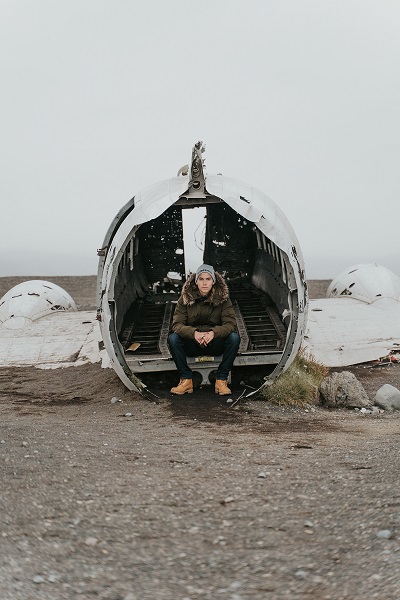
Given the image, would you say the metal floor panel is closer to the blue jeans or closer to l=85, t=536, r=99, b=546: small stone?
the blue jeans

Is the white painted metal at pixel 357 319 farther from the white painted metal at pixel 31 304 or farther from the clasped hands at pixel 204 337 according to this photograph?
the white painted metal at pixel 31 304

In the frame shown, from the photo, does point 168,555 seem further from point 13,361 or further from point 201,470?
point 13,361

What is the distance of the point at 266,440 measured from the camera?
5.34 metres

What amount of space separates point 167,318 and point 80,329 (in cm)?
322

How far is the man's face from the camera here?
747 centimetres

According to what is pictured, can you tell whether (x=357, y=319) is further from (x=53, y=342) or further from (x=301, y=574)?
(x=301, y=574)

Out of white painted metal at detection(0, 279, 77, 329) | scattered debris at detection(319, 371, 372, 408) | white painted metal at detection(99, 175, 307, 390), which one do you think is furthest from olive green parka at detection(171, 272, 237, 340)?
white painted metal at detection(0, 279, 77, 329)

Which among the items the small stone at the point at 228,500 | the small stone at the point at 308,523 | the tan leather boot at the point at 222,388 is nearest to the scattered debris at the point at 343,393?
the tan leather boot at the point at 222,388

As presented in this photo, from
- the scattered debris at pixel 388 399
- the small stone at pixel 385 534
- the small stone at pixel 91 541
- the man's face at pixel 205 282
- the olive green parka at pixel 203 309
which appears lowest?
the scattered debris at pixel 388 399

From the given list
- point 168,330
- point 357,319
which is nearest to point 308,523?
point 168,330

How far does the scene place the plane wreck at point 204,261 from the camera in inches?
298

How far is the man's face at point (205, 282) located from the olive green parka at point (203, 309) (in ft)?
0.58

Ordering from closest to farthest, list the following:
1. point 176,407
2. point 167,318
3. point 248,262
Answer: point 176,407 < point 167,318 < point 248,262

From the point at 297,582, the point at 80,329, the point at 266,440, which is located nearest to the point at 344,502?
the point at 297,582
